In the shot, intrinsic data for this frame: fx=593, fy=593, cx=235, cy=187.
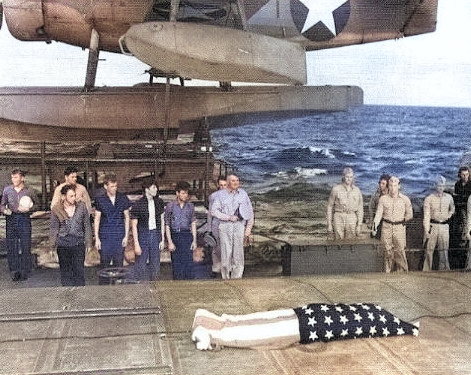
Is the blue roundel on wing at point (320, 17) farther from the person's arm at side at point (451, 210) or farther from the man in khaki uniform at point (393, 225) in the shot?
the person's arm at side at point (451, 210)

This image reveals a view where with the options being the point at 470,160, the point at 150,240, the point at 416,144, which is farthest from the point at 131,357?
the point at 470,160

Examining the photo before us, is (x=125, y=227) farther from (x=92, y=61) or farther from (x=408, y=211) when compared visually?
(x=408, y=211)

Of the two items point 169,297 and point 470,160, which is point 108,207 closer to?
point 169,297

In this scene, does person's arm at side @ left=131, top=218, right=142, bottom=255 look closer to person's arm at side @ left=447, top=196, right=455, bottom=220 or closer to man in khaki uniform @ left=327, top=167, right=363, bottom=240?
man in khaki uniform @ left=327, top=167, right=363, bottom=240

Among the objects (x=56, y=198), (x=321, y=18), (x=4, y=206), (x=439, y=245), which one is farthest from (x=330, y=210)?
(x=4, y=206)

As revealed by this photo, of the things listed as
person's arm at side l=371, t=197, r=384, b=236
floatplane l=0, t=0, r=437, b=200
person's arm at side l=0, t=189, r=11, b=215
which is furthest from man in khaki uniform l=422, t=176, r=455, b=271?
person's arm at side l=0, t=189, r=11, b=215

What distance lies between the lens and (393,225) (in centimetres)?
602

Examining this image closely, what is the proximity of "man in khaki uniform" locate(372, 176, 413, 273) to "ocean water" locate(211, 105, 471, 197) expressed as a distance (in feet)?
0.61

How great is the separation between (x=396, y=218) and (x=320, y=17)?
2147 millimetres

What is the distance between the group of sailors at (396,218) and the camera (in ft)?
19.7

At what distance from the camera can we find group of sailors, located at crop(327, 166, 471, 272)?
19.7ft

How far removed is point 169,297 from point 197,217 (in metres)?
1.00

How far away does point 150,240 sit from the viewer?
5.61 meters

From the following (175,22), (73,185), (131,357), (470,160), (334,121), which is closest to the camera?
(131,357)
